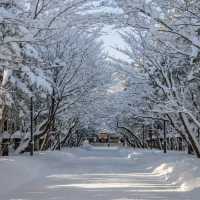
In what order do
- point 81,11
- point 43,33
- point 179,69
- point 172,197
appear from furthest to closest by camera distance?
point 179,69 < point 43,33 < point 81,11 < point 172,197

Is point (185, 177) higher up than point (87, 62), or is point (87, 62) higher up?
→ point (87, 62)

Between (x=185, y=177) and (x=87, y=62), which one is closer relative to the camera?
(x=185, y=177)

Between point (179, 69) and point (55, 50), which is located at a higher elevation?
point (55, 50)

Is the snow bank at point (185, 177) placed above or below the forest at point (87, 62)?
below

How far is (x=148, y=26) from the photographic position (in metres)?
16.9

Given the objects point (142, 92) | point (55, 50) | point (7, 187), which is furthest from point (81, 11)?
point (142, 92)

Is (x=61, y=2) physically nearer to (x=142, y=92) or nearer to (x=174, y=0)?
(x=174, y=0)

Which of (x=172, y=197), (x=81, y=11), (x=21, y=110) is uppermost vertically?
(x=81, y=11)

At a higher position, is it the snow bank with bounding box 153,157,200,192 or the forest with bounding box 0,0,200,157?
the forest with bounding box 0,0,200,157

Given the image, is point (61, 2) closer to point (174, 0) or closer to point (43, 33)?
point (43, 33)

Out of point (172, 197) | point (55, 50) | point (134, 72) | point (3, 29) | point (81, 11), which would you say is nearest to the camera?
point (172, 197)

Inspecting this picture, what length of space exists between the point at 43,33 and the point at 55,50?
577 inches

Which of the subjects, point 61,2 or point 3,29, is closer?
point 3,29

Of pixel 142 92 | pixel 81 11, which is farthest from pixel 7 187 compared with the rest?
pixel 142 92
